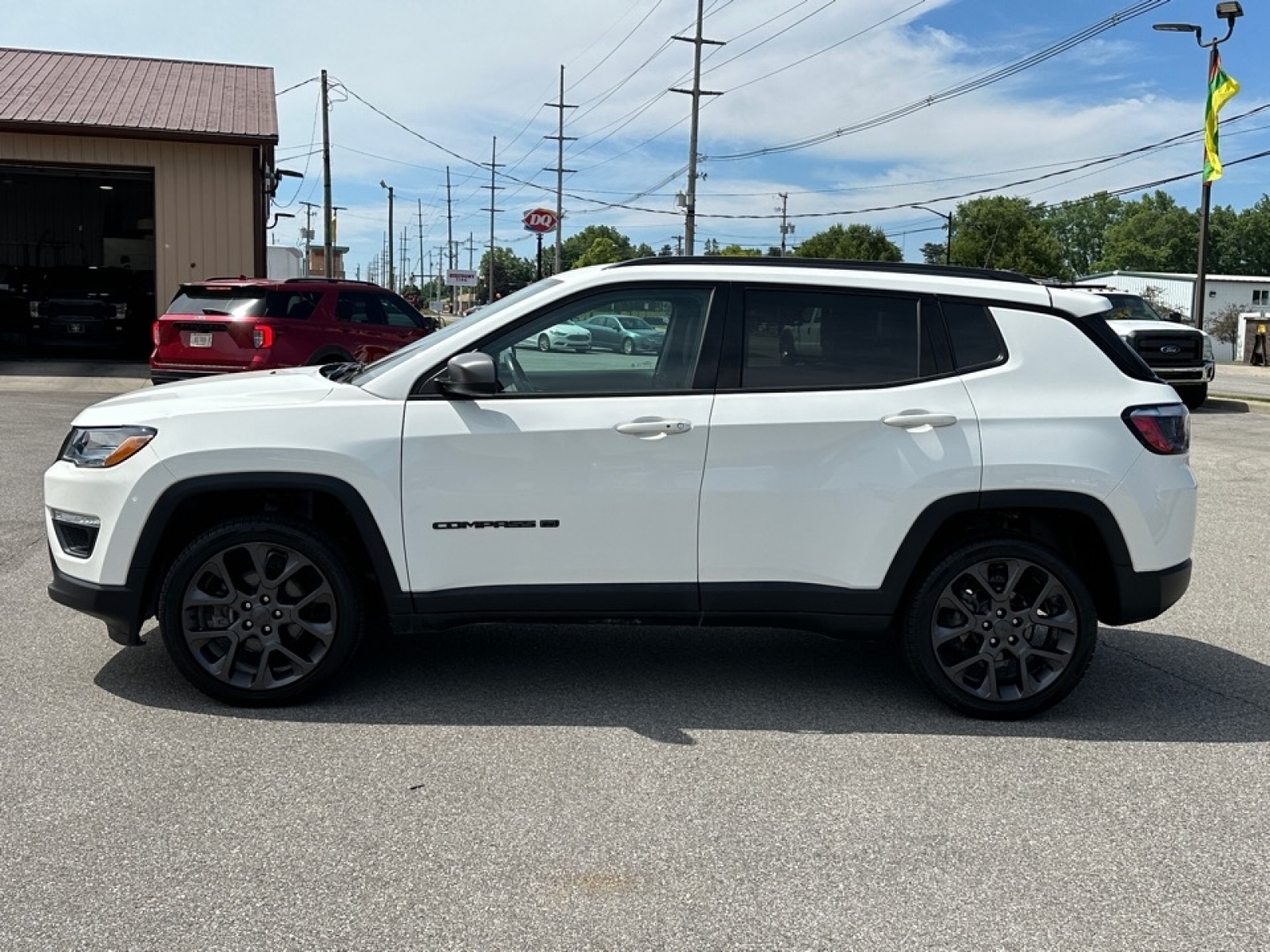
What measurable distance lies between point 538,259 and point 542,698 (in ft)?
198

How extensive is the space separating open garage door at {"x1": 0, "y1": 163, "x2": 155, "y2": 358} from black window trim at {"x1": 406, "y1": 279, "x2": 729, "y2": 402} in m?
20.3

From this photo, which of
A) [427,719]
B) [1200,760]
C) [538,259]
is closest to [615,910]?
[427,719]

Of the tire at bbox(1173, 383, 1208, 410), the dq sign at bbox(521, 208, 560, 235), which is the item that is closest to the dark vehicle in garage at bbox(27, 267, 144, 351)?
the tire at bbox(1173, 383, 1208, 410)

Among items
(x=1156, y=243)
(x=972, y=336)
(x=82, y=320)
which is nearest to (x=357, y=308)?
(x=82, y=320)

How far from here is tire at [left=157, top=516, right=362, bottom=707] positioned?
4.66m

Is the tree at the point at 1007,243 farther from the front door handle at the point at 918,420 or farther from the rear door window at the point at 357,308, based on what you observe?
the front door handle at the point at 918,420

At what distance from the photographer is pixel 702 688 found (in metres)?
5.17

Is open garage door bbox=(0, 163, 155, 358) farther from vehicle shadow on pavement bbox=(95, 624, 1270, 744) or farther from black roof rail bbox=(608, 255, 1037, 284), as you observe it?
black roof rail bbox=(608, 255, 1037, 284)

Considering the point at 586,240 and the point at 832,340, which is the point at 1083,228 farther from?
the point at 832,340

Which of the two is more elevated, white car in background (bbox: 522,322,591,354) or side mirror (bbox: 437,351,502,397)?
white car in background (bbox: 522,322,591,354)

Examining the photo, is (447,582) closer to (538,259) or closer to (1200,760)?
(1200,760)

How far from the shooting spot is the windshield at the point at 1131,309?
1977 cm

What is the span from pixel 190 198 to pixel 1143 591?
20760 mm

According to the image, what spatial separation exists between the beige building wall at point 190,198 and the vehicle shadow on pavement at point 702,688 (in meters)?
18.2
